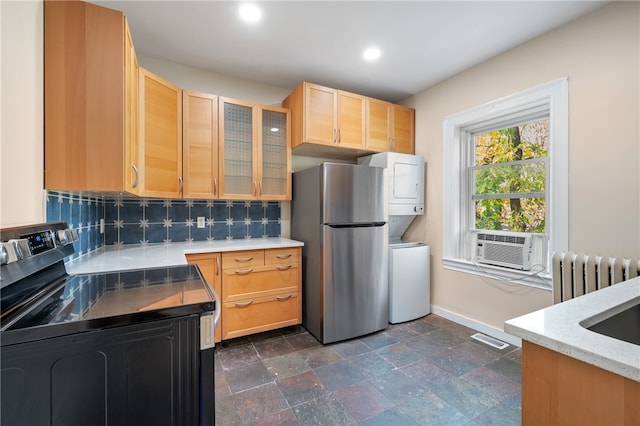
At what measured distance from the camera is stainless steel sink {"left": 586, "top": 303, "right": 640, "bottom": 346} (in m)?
0.89

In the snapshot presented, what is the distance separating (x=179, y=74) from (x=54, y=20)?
1.39 meters

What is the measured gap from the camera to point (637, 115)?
1.76 metres

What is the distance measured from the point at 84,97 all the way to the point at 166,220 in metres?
1.43

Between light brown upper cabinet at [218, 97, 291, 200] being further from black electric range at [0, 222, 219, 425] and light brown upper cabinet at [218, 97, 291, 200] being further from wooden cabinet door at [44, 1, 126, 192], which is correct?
black electric range at [0, 222, 219, 425]

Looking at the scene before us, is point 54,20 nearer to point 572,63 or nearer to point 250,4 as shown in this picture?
point 250,4

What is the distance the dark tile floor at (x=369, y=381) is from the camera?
1578 mm

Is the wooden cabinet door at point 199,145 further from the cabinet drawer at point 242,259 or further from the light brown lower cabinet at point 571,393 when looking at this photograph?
the light brown lower cabinet at point 571,393

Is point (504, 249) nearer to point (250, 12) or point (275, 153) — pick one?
point (275, 153)

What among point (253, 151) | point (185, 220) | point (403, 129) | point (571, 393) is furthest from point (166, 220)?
point (571, 393)

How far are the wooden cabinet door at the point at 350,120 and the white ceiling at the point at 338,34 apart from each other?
0.22 meters

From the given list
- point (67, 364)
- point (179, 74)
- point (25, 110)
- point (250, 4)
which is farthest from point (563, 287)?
point (179, 74)

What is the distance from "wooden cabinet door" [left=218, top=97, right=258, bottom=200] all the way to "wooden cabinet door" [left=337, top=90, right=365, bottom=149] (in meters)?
0.87

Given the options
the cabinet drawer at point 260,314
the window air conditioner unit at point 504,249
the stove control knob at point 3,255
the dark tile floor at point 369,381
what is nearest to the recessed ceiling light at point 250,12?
the stove control knob at point 3,255

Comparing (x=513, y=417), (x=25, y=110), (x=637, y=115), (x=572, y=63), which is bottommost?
(x=513, y=417)
